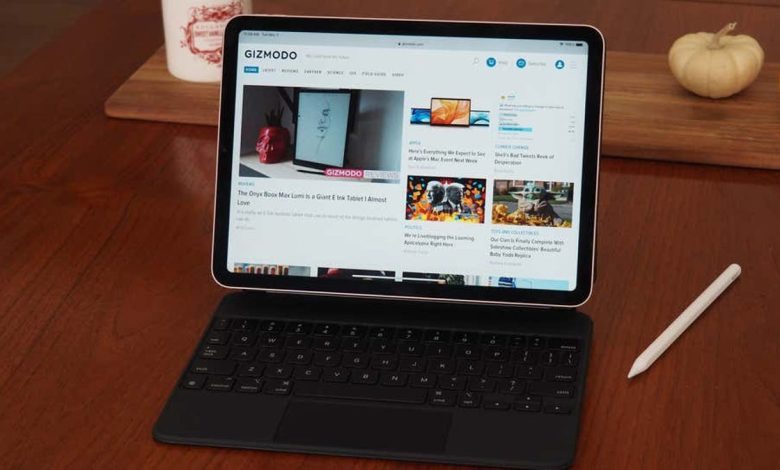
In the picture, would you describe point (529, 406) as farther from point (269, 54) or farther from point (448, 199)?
point (269, 54)

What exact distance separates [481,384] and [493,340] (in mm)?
59

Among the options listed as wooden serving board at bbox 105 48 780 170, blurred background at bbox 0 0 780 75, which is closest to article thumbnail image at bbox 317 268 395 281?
wooden serving board at bbox 105 48 780 170

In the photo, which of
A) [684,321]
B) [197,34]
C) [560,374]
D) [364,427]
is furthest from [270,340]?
[197,34]

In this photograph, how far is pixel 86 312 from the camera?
97 centimetres

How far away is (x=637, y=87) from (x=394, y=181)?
0.49 meters

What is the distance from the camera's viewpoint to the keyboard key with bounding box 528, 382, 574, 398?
0.85 m

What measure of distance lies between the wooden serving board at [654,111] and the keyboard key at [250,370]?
0.48 m

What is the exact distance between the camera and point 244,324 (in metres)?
0.93

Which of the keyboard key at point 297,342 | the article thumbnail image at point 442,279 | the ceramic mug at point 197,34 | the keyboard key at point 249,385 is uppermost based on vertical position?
the ceramic mug at point 197,34

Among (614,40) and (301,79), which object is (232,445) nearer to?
(301,79)

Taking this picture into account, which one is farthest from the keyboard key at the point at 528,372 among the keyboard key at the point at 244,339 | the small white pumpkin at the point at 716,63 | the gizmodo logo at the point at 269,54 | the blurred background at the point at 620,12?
the blurred background at the point at 620,12

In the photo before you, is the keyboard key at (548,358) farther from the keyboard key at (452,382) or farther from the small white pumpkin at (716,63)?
the small white pumpkin at (716,63)

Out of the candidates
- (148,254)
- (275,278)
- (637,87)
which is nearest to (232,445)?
(275,278)

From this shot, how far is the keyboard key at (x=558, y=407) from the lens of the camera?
32.9 inches
